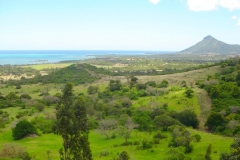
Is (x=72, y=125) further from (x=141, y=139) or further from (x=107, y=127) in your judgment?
(x=107, y=127)

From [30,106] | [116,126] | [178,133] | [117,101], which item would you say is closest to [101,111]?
[117,101]

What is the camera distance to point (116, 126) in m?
48.8

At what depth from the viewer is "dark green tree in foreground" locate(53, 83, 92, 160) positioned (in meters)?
20.1

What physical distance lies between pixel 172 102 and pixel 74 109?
46.9 metres

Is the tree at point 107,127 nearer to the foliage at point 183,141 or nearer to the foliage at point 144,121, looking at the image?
the foliage at point 144,121

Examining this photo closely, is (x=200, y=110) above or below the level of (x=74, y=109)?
below

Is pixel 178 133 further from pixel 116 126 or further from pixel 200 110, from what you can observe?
pixel 200 110

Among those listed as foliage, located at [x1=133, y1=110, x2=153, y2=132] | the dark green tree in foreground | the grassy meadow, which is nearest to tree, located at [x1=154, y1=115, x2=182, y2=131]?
foliage, located at [x1=133, y1=110, x2=153, y2=132]

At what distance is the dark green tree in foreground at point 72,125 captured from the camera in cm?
2011

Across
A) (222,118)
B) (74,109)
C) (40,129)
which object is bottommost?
(40,129)

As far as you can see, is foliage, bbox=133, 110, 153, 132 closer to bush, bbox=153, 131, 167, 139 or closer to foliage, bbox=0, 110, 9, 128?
bush, bbox=153, 131, 167, 139

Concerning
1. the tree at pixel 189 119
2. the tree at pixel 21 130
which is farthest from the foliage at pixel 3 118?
the tree at pixel 189 119

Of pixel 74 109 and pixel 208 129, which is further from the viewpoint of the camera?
pixel 208 129

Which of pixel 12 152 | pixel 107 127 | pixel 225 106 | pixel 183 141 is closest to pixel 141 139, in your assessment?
pixel 107 127
